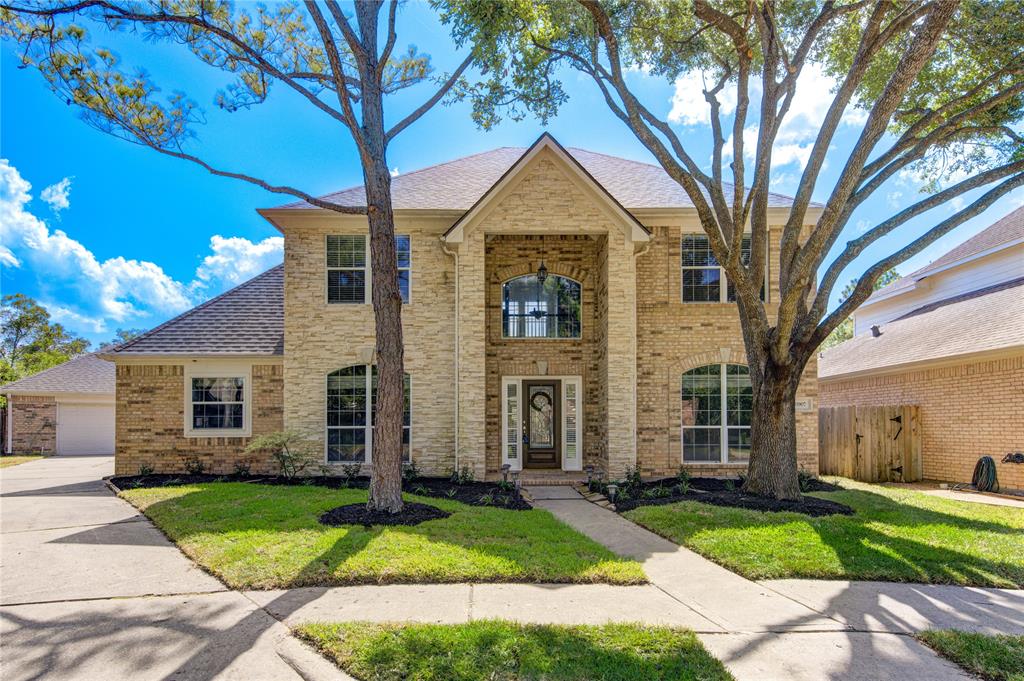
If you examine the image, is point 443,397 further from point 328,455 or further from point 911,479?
point 911,479

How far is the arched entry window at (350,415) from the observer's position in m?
12.6

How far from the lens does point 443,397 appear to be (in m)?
12.5

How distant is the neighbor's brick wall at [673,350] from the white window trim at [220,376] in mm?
9107

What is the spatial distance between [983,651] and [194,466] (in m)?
13.8

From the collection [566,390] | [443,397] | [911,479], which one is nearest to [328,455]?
[443,397]

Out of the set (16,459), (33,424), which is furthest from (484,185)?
(33,424)

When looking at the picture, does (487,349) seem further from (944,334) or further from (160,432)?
(944,334)

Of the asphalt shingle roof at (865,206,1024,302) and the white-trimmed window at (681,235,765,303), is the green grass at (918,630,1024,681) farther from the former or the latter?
the asphalt shingle roof at (865,206,1024,302)

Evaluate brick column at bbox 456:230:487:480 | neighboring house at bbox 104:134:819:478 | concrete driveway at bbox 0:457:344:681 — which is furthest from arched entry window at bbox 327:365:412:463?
concrete driveway at bbox 0:457:344:681

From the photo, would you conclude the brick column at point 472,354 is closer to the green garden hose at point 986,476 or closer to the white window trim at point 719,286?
the white window trim at point 719,286

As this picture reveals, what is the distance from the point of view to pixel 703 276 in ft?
41.9

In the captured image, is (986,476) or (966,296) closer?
(986,476)

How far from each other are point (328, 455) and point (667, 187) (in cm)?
1064

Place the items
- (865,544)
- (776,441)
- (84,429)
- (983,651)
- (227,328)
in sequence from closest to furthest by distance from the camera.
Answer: (983,651), (865,544), (776,441), (227,328), (84,429)
